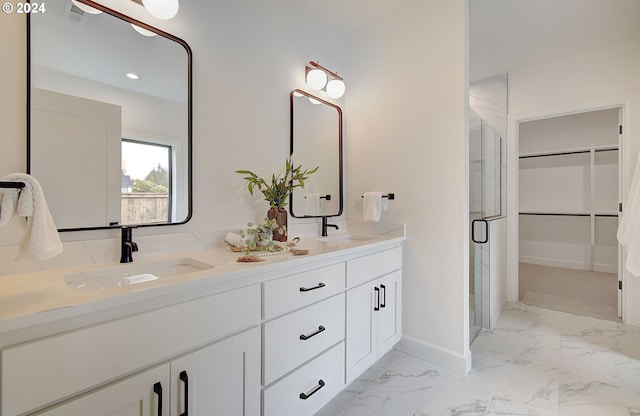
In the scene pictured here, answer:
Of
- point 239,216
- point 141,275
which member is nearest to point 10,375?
point 141,275

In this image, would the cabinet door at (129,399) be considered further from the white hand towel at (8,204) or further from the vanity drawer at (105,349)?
the white hand towel at (8,204)

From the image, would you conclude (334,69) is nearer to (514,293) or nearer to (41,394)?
(41,394)

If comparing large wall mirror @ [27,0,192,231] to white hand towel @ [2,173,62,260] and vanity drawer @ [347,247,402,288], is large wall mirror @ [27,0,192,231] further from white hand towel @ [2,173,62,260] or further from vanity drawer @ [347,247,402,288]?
vanity drawer @ [347,247,402,288]

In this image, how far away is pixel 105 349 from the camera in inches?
30.7

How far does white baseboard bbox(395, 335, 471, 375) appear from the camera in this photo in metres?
1.95

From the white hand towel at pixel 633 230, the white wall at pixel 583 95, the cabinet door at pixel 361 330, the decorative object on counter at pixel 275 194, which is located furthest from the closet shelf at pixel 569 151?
the decorative object on counter at pixel 275 194

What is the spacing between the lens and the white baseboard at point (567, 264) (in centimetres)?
446

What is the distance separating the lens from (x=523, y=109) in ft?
10.8

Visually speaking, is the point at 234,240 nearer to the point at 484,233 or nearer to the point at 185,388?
the point at 185,388

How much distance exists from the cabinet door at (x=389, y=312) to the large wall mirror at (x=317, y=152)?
71 centimetres

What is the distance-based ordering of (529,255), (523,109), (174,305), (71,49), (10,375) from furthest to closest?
(529,255) < (523,109) < (71,49) < (174,305) < (10,375)

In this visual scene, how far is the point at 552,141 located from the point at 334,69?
4514 millimetres

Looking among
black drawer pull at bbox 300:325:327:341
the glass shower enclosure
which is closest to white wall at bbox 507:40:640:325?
the glass shower enclosure

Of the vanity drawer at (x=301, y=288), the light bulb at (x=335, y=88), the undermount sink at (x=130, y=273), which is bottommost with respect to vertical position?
the vanity drawer at (x=301, y=288)
